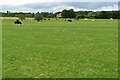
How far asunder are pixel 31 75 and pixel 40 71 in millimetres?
1038

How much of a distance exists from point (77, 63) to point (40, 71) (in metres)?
3.02

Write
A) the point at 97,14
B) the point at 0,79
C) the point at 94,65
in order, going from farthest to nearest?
1. the point at 97,14
2. the point at 94,65
3. the point at 0,79

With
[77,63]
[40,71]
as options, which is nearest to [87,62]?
[77,63]

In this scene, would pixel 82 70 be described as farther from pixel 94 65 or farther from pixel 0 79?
pixel 0 79

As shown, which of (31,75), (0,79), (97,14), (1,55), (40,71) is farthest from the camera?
(97,14)

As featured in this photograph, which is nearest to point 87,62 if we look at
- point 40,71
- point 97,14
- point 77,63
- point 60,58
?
point 77,63

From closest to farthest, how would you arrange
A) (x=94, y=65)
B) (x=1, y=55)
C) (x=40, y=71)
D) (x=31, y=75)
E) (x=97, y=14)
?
(x=31, y=75), (x=40, y=71), (x=94, y=65), (x=1, y=55), (x=97, y=14)

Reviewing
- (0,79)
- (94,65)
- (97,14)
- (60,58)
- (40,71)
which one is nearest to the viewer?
(0,79)

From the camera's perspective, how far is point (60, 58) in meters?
19.5

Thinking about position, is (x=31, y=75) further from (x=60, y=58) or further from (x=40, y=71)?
(x=60, y=58)

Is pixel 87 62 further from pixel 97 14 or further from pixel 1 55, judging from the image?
pixel 97 14

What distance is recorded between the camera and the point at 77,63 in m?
17.5

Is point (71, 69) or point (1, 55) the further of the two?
point (1, 55)

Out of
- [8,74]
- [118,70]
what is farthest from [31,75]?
[118,70]
